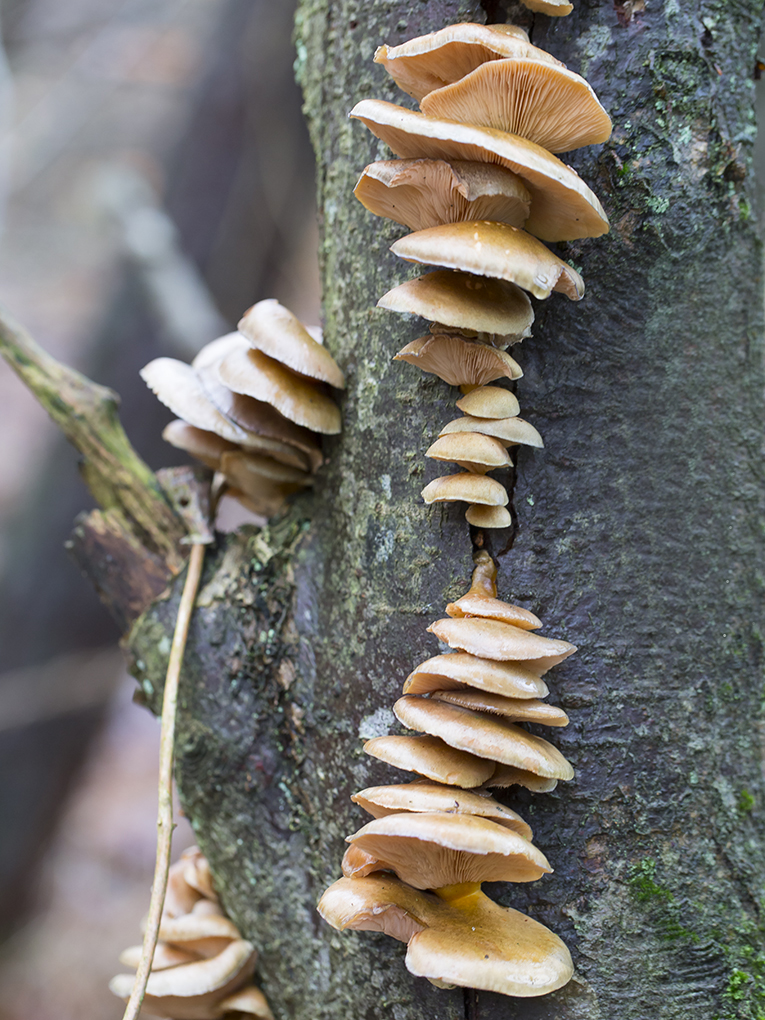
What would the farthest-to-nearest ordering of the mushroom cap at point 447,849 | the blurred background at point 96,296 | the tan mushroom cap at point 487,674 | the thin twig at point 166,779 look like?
the blurred background at point 96,296 < the thin twig at point 166,779 < the tan mushroom cap at point 487,674 < the mushroom cap at point 447,849

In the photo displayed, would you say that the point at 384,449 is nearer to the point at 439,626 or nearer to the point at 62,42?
the point at 439,626

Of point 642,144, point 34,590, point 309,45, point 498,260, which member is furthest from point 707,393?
point 34,590

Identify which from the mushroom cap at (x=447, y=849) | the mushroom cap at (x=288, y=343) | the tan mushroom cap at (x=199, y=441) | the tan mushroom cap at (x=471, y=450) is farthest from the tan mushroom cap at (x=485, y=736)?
the tan mushroom cap at (x=199, y=441)

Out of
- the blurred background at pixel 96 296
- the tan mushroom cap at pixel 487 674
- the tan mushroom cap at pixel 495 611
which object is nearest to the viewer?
the tan mushroom cap at pixel 487 674

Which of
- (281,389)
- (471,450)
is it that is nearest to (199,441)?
(281,389)

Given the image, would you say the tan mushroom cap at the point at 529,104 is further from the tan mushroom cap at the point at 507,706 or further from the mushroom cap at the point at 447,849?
the mushroom cap at the point at 447,849

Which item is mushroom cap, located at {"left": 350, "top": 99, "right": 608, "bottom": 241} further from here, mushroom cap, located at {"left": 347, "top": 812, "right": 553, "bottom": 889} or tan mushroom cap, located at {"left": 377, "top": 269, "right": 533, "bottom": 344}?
mushroom cap, located at {"left": 347, "top": 812, "right": 553, "bottom": 889}

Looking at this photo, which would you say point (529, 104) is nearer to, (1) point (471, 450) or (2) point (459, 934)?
(1) point (471, 450)
